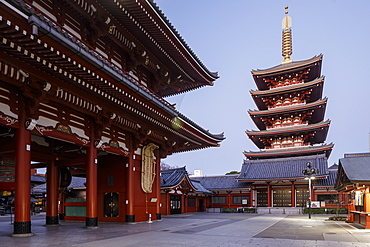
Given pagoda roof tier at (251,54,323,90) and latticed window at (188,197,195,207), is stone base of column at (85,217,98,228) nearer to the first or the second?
latticed window at (188,197,195,207)

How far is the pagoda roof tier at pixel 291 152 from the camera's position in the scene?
41594 mm

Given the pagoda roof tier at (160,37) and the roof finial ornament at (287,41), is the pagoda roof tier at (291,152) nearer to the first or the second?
the roof finial ornament at (287,41)

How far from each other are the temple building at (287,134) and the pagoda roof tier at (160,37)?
22.0 m

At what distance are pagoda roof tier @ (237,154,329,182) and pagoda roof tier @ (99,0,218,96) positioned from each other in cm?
2074

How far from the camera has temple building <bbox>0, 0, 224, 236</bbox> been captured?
31.7 ft

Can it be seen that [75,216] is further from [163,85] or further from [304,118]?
[304,118]

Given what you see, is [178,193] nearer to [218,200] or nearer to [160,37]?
[218,200]

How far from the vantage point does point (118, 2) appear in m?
13.2

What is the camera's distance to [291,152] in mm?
43438

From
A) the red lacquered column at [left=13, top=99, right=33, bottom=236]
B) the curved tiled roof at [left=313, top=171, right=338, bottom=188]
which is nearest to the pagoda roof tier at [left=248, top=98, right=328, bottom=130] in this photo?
the curved tiled roof at [left=313, top=171, right=338, bottom=188]

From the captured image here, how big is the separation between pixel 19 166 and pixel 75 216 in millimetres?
11581

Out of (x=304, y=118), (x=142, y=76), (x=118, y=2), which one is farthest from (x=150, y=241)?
(x=304, y=118)

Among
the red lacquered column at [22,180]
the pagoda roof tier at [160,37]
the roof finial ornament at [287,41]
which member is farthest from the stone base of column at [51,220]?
the roof finial ornament at [287,41]

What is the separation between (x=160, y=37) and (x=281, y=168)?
29744mm
